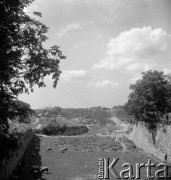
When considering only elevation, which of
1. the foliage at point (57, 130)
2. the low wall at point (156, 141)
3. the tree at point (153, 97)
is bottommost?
the foliage at point (57, 130)

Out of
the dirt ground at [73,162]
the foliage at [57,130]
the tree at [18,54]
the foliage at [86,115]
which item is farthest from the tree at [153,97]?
the foliage at [86,115]

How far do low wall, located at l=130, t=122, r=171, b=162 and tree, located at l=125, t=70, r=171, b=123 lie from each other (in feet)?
8.08

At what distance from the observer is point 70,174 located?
19.2 meters

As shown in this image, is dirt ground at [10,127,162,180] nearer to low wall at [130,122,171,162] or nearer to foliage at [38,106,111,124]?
low wall at [130,122,171,162]

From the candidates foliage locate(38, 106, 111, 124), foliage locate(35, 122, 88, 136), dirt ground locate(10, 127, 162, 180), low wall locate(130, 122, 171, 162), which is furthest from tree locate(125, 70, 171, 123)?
foliage locate(38, 106, 111, 124)

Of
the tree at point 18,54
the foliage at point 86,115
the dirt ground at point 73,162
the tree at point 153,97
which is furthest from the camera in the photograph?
the foliage at point 86,115

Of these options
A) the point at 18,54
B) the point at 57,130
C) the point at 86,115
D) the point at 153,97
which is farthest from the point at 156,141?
the point at 86,115

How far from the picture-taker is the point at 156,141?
28047 mm

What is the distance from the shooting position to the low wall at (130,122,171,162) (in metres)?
24.5

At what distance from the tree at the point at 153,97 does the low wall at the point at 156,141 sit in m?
2.46

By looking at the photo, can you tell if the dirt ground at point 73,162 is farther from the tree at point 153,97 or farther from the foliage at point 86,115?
the foliage at point 86,115

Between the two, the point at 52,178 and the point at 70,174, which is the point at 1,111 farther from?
the point at 70,174

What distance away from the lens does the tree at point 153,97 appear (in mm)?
30562

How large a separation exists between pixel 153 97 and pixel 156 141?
5.98 metres
